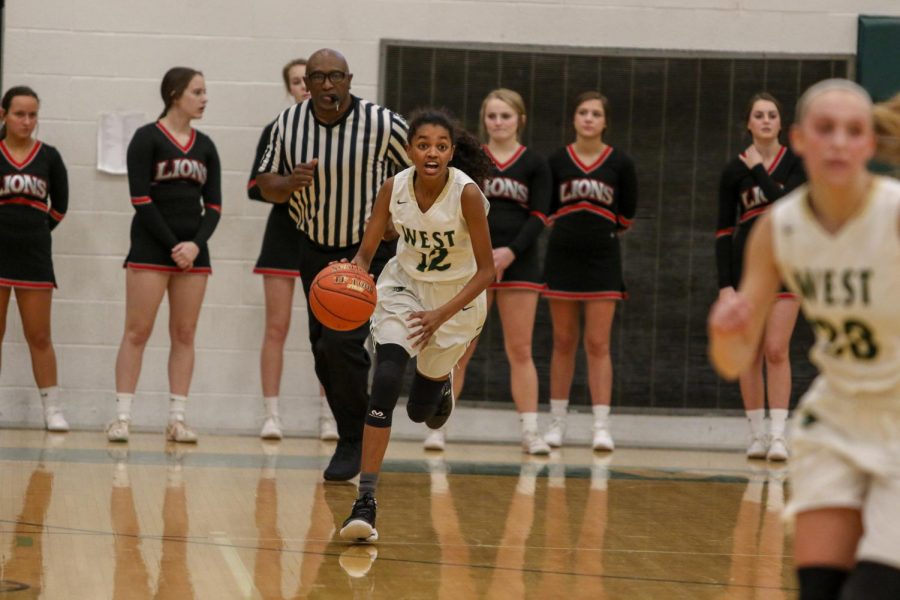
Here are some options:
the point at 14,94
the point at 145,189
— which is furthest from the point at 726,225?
the point at 14,94

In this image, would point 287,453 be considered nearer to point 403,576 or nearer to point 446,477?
point 446,477

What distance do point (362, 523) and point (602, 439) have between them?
329cm

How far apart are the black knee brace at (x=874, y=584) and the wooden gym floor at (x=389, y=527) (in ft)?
4.72

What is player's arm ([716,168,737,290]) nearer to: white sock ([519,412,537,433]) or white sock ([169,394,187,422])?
white sock ([519,412,537,433])

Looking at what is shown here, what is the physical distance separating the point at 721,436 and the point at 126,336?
135 inches

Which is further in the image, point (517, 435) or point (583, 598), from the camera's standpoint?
point (517, 435)

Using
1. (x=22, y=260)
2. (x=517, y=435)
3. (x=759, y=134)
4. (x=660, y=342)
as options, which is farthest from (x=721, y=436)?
(x=22, y=260)

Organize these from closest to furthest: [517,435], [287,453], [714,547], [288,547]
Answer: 1. [288,547]
2. [714,547]
3. [287,453]
4. [517,435]

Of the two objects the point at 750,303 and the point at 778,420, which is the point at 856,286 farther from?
the point at 778,420

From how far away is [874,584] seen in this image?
2312 mm

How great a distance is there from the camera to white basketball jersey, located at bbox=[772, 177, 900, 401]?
246cm

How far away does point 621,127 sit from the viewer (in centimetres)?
775

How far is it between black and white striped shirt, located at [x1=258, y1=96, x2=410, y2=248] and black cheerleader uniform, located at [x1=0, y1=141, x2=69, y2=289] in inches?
81.7

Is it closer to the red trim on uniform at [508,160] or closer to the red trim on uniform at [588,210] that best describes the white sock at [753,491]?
the red trim on uniform at [588,210]
